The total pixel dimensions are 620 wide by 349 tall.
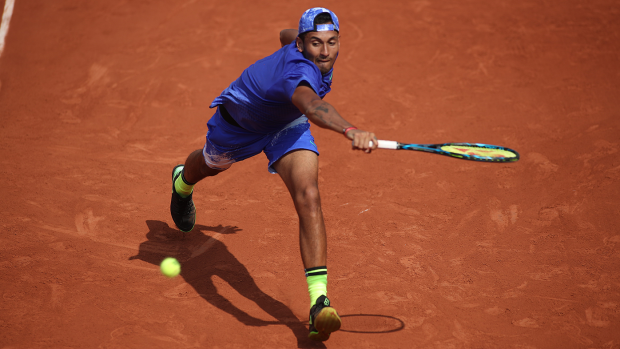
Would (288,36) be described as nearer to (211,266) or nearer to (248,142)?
(248,142)

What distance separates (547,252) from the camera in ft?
14.3

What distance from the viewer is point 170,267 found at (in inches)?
166

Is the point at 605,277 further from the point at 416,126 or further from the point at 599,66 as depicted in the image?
the point at 599,66

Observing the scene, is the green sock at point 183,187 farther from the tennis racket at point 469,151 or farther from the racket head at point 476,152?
the racket head at point 476,152

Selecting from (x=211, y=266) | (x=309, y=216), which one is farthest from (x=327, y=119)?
(x=211, y=266)

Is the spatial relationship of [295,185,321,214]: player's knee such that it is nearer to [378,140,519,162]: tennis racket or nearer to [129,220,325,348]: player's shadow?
[378,140,519,162]: tennis racket

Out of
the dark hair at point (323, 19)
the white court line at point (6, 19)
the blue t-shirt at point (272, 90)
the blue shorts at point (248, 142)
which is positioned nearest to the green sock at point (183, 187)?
the blue shorts at point (248, 142)

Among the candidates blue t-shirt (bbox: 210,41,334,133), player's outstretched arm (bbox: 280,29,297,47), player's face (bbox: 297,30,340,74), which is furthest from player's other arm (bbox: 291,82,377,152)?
player's outstretched arm (bbox: 280,29,297,47)

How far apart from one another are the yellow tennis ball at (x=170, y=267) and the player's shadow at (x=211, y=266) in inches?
1.6

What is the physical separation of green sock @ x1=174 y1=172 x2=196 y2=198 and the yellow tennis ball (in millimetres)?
555

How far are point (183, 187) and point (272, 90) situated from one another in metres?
1.50

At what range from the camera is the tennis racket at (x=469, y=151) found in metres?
3.17

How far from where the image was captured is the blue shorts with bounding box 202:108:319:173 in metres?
3.65

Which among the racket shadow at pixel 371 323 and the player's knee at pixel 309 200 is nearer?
the player's knee at pixel 309 200
